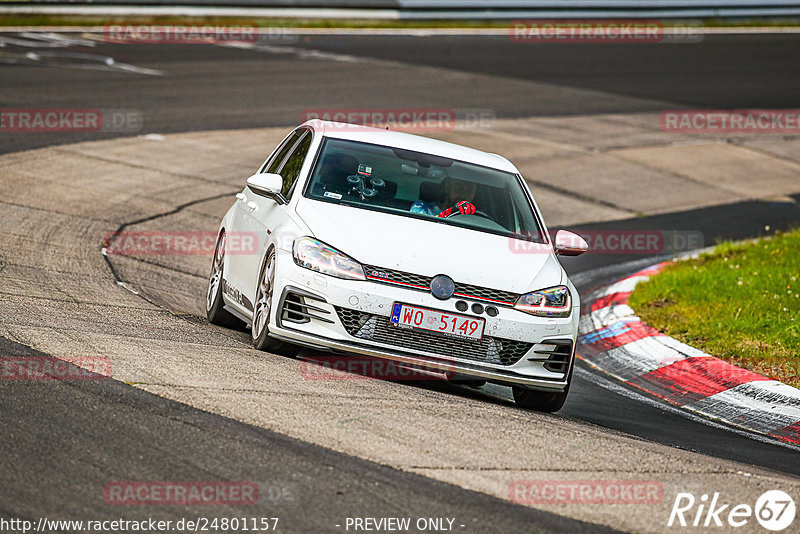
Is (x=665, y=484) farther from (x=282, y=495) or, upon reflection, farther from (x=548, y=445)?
(x=282, y=495)

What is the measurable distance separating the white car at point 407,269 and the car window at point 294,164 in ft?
0.06

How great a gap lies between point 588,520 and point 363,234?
112 inches

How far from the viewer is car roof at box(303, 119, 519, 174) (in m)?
8.26

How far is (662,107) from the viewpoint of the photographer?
22.9 metres

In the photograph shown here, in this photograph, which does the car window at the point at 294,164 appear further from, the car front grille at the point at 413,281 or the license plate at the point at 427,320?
the license plate at the point at 427,320

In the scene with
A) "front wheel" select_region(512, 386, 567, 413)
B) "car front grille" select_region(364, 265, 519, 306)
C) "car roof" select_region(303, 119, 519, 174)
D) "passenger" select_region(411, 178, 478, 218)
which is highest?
"car roof" select_region(303, 119, 519, 174)

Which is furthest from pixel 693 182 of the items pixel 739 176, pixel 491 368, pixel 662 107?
pixel 491 368

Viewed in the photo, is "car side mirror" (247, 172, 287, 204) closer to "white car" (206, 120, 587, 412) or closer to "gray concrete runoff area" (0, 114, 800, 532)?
"white car" (206, 120, 587, 412)

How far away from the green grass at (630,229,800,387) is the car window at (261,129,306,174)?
12.2ft

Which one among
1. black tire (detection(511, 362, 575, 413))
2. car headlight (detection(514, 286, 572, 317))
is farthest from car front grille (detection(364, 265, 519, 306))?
black tire (detection(511, 362, 575, 413))

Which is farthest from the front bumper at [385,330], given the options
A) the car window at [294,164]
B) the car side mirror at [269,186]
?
the car window at [294,164]

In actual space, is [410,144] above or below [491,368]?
above

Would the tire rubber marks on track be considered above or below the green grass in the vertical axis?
above

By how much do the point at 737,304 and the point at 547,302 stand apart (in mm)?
3947
